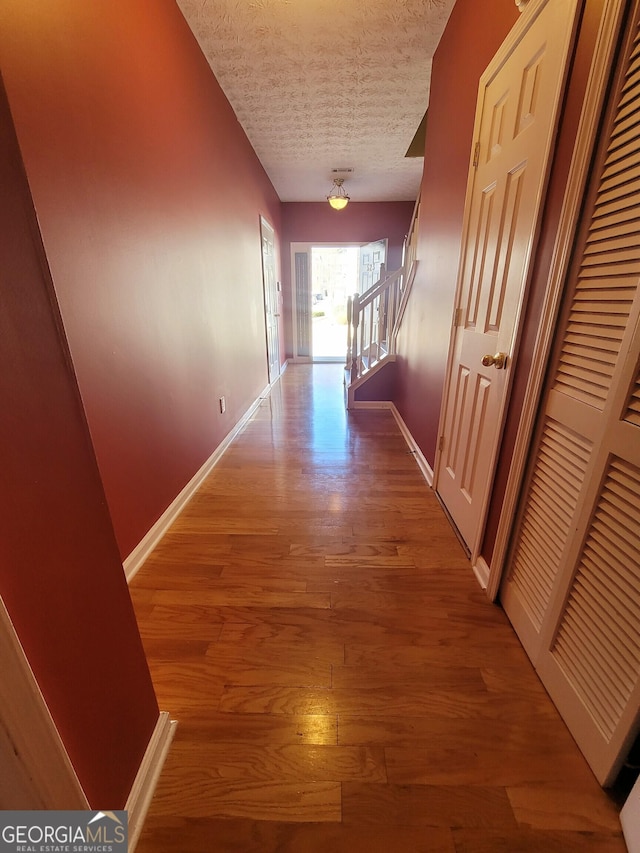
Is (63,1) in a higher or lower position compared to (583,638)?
higher

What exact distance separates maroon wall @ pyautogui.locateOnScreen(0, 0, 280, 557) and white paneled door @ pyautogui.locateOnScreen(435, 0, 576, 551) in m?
1.55

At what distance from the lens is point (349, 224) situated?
5.83 m

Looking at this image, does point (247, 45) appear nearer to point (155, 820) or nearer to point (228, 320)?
point (228, 320)

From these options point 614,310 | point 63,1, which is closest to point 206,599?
point 614,310

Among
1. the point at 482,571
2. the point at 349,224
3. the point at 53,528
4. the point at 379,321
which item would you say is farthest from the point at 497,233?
the point at 349,224

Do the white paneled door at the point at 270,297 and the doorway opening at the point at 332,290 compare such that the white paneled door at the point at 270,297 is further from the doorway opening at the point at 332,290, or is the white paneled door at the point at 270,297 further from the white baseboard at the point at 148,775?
the white baseboard at the point at 148,775

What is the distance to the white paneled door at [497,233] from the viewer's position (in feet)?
3.64

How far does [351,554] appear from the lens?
5.54ft

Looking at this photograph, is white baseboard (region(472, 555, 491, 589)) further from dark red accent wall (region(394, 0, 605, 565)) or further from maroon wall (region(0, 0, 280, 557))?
maroon wall (region(0, 0, 280, 557))

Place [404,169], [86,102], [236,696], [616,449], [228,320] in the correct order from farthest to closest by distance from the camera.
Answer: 1. [404,169]
2. [228,320]
3. [86,102]
4. [236,696]
5. [616,449]

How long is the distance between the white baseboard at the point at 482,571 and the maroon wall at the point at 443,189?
86cm

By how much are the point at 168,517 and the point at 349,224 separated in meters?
5.70

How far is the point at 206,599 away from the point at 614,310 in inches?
66.4

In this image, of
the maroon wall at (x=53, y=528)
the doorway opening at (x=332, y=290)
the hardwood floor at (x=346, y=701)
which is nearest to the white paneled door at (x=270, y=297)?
the doorway opening at (x=332, y=290)
